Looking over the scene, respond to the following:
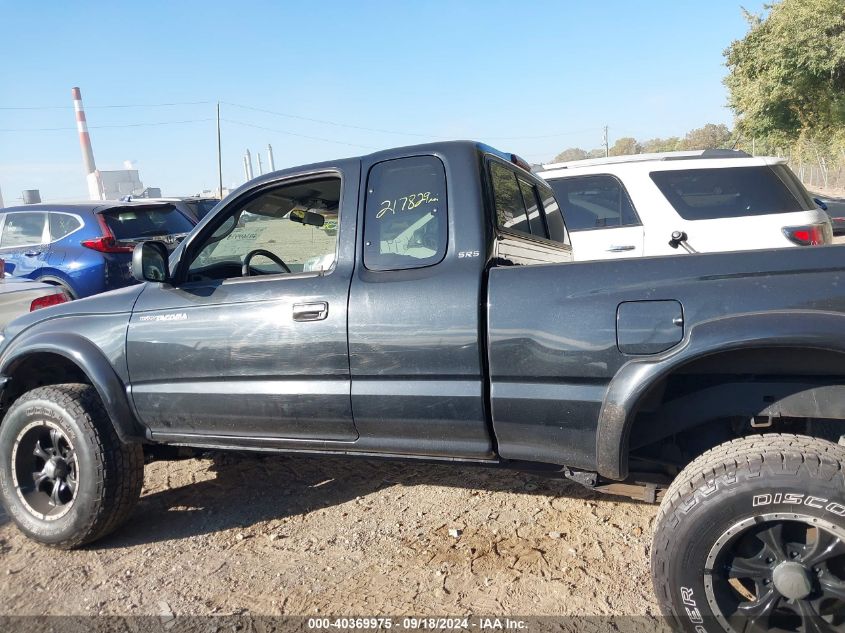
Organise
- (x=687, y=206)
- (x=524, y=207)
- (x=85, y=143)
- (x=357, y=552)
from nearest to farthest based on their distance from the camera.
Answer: (x=357, y=552)
(x=524, y=207)
(x=687, y=206)
(x=85, y=143)

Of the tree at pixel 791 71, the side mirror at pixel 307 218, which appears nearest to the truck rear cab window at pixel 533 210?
the side mirror at pixel 307 218

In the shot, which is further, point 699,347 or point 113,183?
point 113,183

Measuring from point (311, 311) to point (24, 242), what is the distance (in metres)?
6.56

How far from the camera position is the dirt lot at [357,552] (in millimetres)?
2908

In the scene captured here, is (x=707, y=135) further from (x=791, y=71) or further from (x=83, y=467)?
(x=83, y=467)

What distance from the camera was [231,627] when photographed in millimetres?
2768

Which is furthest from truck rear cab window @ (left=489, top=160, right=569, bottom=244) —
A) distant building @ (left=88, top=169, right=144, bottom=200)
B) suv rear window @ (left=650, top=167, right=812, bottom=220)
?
distant building @ (left=88, top=169, right=144, bottom=200)

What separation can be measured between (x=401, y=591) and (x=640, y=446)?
123cm

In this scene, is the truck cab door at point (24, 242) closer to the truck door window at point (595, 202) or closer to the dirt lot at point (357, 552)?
the dirt lot at point (357, 552)

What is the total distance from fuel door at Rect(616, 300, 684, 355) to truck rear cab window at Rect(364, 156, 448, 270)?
0.85 m

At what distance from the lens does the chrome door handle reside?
2939 mm

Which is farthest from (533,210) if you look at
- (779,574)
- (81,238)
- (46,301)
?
(81,238)

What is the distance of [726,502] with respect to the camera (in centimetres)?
226

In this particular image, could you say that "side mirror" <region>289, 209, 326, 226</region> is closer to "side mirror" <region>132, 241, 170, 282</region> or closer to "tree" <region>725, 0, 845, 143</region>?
"side mirror" <region>132, 241, 170, 282</region>
